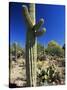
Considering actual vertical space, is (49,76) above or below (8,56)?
below

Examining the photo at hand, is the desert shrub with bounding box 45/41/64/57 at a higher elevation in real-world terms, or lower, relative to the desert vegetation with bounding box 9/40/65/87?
higher

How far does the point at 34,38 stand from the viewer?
1753 mm

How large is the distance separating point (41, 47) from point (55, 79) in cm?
25

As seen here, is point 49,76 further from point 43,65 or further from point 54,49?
point 54,49

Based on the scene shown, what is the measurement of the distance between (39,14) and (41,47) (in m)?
0.23

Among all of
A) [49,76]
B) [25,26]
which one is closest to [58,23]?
[25,26]

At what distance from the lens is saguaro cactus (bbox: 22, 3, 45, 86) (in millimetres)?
1737

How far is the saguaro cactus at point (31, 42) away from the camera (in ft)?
5.70

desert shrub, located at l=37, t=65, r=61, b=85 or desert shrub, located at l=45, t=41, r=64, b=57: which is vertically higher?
desert shrub, located at l=45, t=41, r=64, b=57

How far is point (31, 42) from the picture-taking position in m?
1.75

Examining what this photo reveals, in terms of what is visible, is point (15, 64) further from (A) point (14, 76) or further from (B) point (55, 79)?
(B) point (55, 79)

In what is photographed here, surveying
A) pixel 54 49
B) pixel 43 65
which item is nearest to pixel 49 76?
pixel 43 65

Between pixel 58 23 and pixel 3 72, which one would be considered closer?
pixel 3 72

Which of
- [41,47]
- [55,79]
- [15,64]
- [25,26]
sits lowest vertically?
[55,79]
